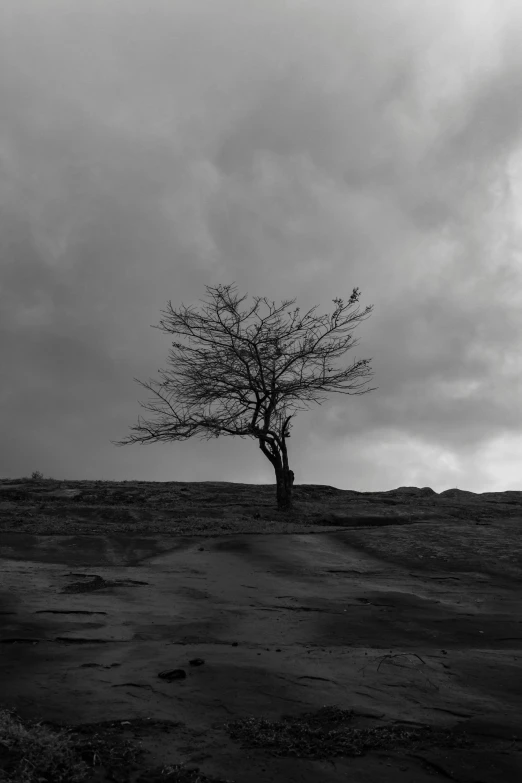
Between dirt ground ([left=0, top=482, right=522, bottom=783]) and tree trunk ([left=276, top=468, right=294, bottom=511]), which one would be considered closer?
dirt ground ([left=0, top=482, right=522, bottom=783])

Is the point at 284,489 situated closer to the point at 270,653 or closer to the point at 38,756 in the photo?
the point at 270,653

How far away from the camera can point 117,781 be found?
166 inches

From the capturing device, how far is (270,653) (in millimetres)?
6977

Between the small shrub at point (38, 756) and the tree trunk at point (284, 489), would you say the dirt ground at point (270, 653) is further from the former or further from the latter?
the tree trunk at point (284, 489)

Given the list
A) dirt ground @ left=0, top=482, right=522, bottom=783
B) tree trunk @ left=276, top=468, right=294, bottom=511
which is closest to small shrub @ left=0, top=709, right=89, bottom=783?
dirt ground @ left=0, top=482, right=522, bottom=783

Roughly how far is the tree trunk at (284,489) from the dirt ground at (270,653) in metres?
6.29

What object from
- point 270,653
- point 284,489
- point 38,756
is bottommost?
point 38,756

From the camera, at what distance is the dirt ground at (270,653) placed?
4719 millimetres

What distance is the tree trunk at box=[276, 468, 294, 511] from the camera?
20.4 meters

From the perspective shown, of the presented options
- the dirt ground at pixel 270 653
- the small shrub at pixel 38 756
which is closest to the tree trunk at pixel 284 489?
the dirt ground at pixel 270 653

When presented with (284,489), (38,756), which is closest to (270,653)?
(38,756)

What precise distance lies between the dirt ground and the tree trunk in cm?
629

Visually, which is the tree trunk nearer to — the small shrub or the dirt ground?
the dirt ground

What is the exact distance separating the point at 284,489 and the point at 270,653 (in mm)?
13446
